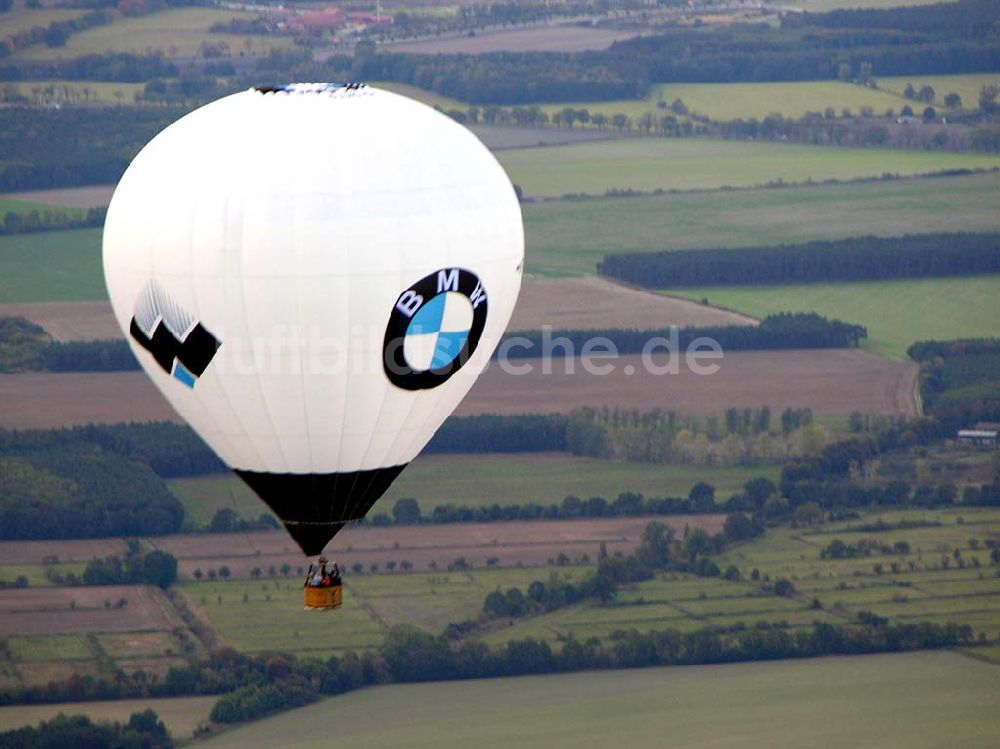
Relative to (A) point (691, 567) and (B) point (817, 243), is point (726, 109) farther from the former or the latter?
(A) point (691, 567)

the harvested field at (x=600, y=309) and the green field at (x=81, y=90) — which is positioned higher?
the green field at (x=81, y=90)

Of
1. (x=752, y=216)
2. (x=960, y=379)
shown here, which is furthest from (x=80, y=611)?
(x=752, y=216)

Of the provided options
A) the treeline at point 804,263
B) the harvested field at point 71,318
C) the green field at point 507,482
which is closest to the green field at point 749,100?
the treeline at point 804,263

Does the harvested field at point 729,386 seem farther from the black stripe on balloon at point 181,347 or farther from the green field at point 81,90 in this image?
the black stripe on balloon at point 181,347

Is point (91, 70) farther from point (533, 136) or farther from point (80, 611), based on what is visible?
point (80, 611)

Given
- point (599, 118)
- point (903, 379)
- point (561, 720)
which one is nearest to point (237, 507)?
point (561, 720)
